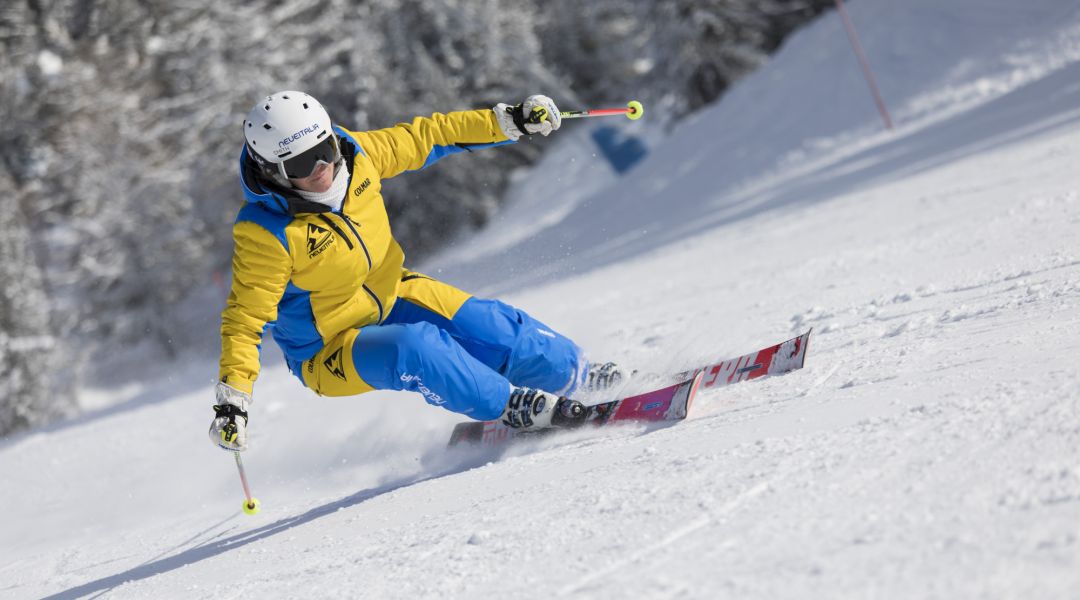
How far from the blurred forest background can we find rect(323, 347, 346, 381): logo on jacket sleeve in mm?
17984

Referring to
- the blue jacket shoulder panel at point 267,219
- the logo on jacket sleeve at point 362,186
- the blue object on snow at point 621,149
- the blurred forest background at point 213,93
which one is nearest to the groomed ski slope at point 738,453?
the blue jacket shoulder panel at point 267,219

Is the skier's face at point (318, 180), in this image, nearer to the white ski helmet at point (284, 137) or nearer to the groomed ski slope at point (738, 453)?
the white ski helmet at point (284, 137)

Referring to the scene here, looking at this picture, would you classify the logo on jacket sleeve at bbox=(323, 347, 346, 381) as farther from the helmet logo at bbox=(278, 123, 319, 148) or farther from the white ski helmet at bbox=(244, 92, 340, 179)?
the helmet logo at bbox=(278, 123, 319, 148)

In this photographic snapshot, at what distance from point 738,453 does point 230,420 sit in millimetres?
1839

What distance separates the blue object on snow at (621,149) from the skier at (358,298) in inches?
644

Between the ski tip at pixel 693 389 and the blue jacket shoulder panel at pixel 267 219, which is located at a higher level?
the blue jacket shoulder panel at pixel 267 219

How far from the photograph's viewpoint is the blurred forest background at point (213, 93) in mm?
23531

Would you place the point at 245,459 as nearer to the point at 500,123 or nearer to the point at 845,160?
the point at 500,123

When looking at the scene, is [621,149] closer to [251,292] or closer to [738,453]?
[251,292]

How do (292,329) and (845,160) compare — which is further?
(845,160)

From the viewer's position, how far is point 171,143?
27734mm

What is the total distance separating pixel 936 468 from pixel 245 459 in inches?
185

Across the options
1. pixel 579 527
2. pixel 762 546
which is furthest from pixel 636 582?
pixel 579 527

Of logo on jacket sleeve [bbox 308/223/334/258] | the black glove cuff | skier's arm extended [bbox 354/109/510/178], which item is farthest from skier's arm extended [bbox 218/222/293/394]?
the black glove cuff
